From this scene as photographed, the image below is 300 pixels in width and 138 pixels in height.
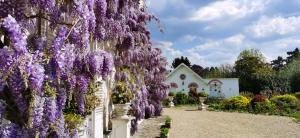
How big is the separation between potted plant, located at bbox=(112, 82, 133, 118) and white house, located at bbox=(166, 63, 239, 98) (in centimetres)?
3078

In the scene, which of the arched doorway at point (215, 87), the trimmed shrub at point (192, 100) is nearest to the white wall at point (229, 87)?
the arched doorway at point (215, 87)

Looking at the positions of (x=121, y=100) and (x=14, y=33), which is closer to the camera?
(x=14, y=33)

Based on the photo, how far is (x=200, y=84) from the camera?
4128 cm

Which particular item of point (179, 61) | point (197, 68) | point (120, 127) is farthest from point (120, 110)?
point (197, 68)

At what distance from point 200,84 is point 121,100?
32.9 m

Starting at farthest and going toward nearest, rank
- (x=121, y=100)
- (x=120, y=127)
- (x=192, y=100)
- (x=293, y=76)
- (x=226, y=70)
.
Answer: (x=226, y=70) < (x=293, y=76) < (x=192, y=100) < (x=121, y=100) < (x=120, y=127)

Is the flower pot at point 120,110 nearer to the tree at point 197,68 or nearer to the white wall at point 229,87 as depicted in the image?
the white wall at point 229,87

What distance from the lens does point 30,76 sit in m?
3.05

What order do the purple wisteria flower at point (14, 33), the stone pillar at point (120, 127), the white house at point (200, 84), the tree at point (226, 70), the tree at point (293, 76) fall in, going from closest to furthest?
the purple wisteria flower at point (14, 33)
the stone pillar at point (120, 127)
the tree at point (293, 76)
the white house at point (200, 84)
the tree at point (226, 70)

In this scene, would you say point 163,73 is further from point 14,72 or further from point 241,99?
point 14,72

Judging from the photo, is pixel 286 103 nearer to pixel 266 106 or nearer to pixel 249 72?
pixel 266 106

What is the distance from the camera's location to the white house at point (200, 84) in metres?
40.2

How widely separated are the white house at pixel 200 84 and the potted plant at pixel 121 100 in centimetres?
3078

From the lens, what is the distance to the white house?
40.2m
